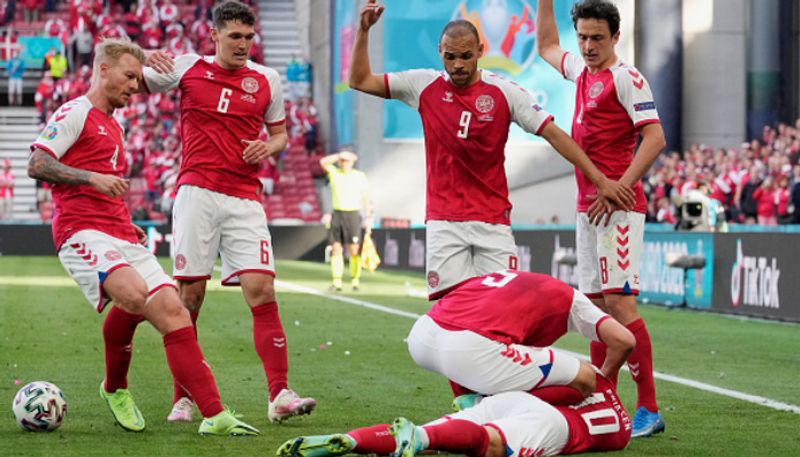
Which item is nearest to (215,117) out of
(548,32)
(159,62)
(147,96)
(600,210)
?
(159,62)

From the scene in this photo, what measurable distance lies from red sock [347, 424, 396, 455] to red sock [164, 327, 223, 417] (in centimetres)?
165

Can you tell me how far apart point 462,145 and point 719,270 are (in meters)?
11.3

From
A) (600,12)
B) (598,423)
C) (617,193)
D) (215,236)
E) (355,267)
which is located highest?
(600,12)

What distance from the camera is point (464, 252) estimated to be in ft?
26.7

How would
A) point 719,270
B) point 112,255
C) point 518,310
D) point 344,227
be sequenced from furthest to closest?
point 344,227 → point 719,270 → point 112,255 → point 518,310

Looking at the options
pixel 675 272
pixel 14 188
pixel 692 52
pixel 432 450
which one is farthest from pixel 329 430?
pixel 14 188

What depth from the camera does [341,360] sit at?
12.1 meters

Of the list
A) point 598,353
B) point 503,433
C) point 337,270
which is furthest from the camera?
point 337,270

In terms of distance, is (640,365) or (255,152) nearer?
(640,365)

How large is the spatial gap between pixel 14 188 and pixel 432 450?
41.0 metres

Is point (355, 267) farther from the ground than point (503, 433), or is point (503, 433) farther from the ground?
point (503, 433)

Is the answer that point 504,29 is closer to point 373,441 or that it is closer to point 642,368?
point 642,368

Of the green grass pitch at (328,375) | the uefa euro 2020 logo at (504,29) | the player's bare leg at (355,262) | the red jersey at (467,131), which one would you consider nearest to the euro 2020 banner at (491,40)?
the uefa euro 2020 logo at (504,29)

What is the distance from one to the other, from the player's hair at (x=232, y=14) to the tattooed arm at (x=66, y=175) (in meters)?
1.29
